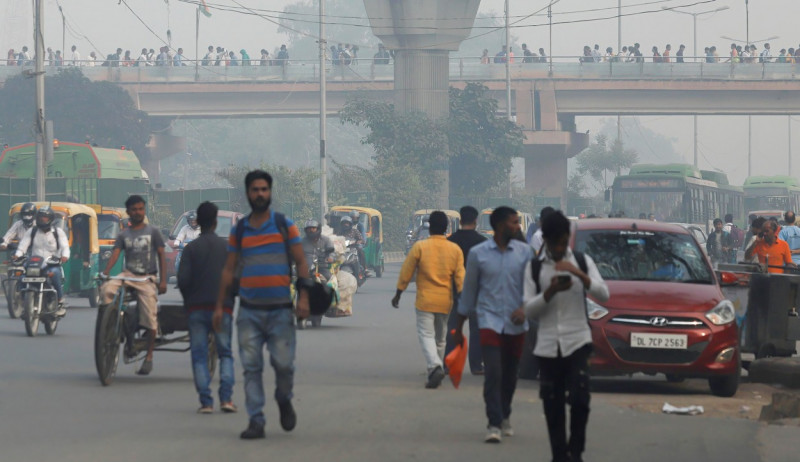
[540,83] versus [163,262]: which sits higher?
[540,83]

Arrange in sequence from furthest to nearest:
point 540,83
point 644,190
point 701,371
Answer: point 540,83 < point 644,190 < point 701,371

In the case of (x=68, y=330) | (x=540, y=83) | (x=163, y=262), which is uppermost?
(x=540, y=83)

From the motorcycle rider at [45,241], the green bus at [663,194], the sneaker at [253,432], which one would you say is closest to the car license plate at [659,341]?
the sneaker at [253,432]

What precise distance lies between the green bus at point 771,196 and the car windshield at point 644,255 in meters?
51.4

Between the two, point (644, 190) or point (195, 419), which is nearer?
point (195, 419)

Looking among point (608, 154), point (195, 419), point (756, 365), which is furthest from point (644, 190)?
point (608, 154)

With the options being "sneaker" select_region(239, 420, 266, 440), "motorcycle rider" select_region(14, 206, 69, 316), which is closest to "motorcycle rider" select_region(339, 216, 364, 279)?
"motorcycle rider" select_region(14, 206, 69, 316)

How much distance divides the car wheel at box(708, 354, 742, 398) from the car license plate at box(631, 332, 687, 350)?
586 mm

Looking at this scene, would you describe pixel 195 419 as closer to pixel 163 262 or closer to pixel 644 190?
pixel 163 262

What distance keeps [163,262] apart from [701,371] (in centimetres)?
479

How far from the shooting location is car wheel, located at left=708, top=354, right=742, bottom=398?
1202 cm

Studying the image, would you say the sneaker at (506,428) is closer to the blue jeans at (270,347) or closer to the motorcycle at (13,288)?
the blue jeans at (270,347)

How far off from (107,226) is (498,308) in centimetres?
1744

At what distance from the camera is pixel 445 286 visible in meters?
12.3
